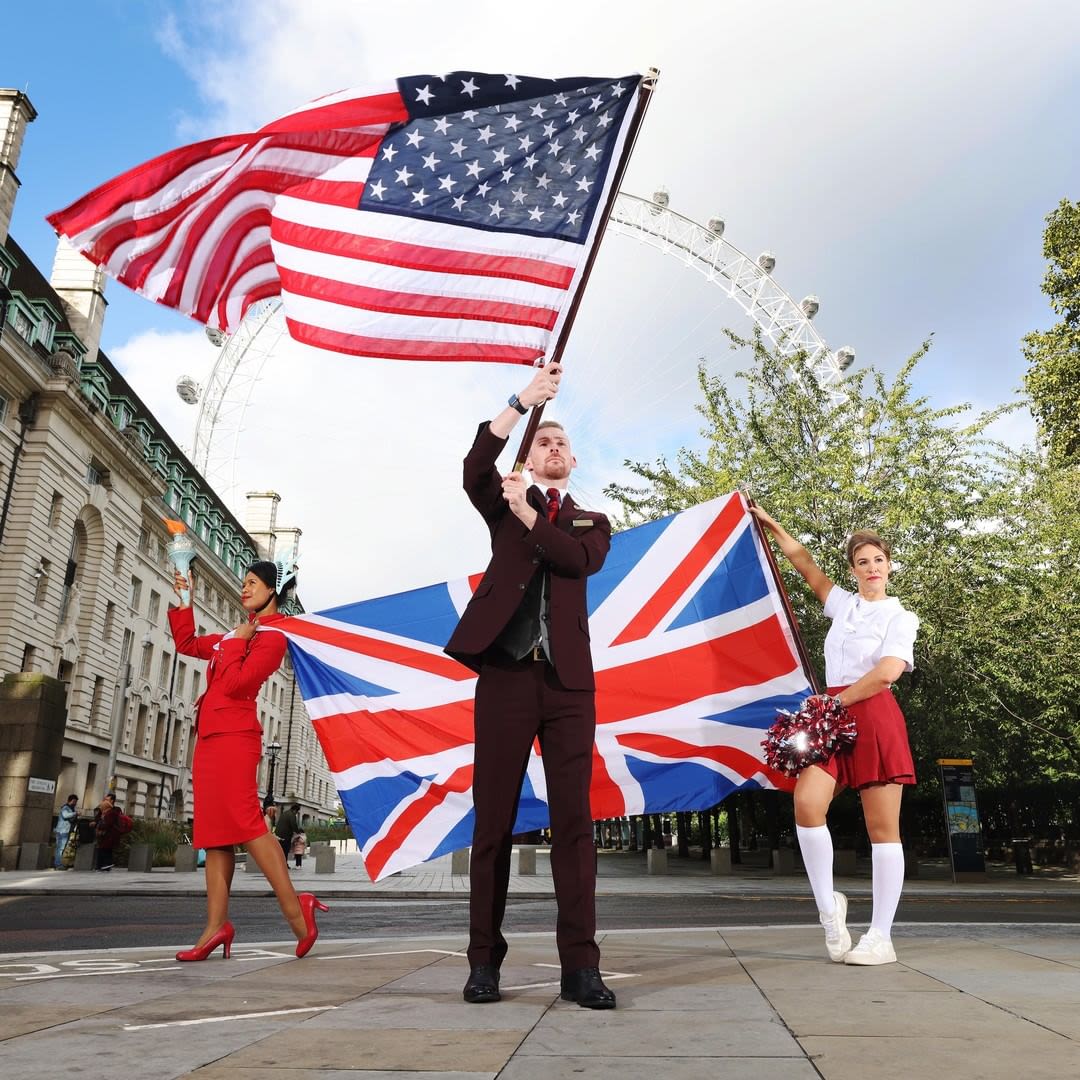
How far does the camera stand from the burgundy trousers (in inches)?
152

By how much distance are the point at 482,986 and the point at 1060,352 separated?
30295mm

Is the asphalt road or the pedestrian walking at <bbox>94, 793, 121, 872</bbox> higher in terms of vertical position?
the pedestrian walking at <bbox>94, 793, 121, 872</bbox>

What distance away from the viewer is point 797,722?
5223 mm

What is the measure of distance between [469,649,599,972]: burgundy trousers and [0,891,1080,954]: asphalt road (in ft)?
12.0

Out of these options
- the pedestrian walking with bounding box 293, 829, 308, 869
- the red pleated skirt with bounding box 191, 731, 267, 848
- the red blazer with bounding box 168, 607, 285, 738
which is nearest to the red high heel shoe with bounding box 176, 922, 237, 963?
the red pleated skirt with bounding box 191, 731, 267, 848

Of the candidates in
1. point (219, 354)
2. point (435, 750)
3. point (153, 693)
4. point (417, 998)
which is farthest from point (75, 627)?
point (417, 998)

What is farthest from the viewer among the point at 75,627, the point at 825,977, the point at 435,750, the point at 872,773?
the point at 75,627

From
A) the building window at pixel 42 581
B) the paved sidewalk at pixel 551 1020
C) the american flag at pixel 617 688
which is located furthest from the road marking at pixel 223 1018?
the building window at pixel 42 581

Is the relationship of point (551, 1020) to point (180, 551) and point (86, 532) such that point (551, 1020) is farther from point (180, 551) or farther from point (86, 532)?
point (86, 532)

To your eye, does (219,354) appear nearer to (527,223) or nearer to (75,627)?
(75,627)

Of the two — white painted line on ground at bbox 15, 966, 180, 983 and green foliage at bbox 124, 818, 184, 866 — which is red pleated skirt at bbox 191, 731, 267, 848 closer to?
white painted line on ground at bbox 15, 966, 180, 983

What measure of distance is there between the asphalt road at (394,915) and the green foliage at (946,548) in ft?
18.0

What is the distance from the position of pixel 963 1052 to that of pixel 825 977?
1572mm

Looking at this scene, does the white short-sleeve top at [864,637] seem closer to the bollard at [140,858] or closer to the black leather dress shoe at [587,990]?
the black leather dress shoe at [587,990]
